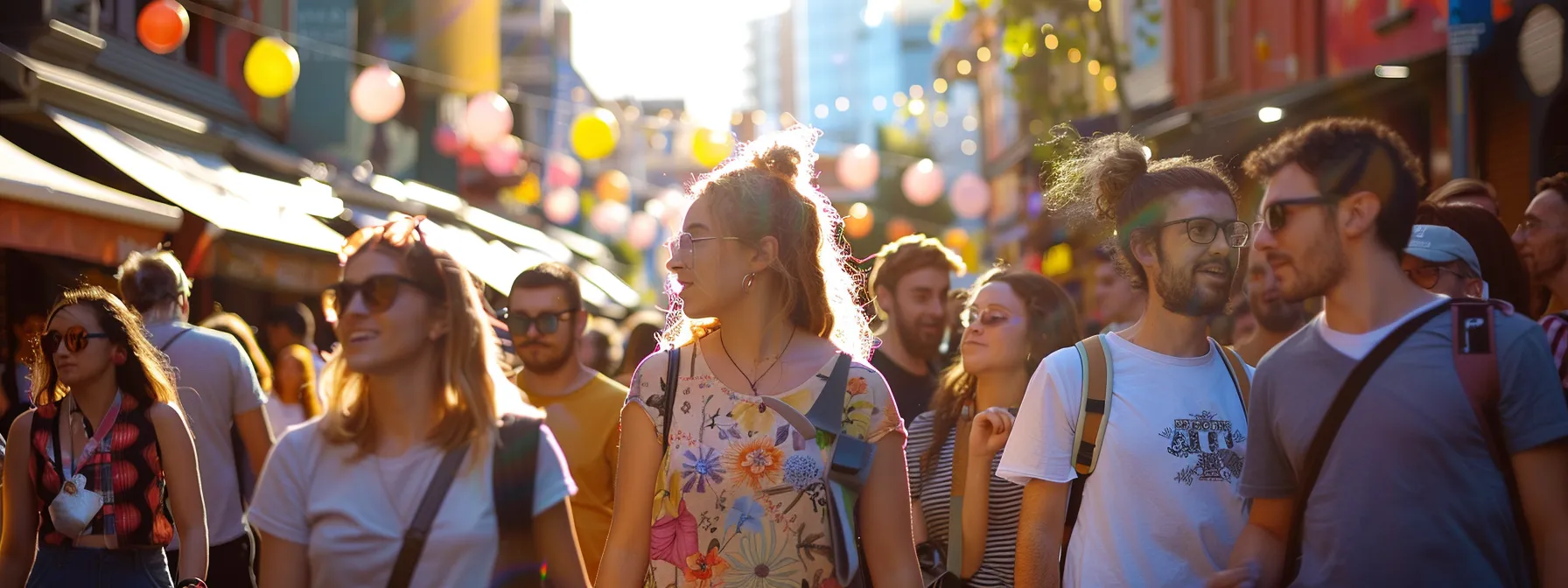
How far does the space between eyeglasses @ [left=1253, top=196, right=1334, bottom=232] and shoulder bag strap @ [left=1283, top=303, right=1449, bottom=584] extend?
316mm

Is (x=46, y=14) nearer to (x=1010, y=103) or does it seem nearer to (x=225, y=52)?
(x=225, y=52)

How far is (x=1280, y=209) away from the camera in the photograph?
331 cm

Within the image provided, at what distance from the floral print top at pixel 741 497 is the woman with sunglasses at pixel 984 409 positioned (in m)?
1.15

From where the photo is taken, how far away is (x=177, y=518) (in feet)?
16.4

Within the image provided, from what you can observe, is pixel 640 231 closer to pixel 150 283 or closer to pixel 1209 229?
pixel 150 283

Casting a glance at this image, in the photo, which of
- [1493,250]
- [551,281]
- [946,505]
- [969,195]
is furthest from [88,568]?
[969,195]

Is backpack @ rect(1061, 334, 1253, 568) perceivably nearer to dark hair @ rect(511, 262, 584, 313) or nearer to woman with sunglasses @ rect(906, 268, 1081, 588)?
woman with sunglasses @ rect(906, 268, 1081, 588)

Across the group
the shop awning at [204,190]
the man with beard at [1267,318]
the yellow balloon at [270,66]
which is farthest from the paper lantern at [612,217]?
the man with beard at [1267,318]

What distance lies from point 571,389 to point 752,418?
7.67 ft

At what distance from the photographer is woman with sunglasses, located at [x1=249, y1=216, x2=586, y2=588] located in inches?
131

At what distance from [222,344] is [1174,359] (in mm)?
4105

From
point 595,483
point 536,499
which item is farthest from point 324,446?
point 595,483

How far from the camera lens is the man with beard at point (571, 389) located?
5.71 m

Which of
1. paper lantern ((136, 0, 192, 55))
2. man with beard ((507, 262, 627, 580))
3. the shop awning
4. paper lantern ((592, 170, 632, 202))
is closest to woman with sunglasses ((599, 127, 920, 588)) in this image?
man with beard ((507, 262, 627, 580))
